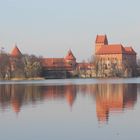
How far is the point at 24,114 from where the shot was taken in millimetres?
21219

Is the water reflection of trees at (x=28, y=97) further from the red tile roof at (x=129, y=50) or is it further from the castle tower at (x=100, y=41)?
the castle tower at (x=100, y=41)

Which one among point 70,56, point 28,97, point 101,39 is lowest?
point 28,97

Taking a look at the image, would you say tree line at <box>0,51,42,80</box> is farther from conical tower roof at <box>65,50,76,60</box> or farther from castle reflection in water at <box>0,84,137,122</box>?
castle reflection in water at <box>0,84,137,122</box>

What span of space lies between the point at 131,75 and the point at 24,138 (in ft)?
Result: 371

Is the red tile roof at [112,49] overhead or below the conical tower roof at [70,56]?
overhead

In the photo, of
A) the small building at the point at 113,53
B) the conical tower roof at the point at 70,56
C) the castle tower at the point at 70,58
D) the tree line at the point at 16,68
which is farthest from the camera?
the conical tower roof at the point at 70,56

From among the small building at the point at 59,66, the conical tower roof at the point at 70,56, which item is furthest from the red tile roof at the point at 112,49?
the small building at the point at 59,66

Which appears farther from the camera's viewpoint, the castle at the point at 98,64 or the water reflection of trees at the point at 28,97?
the castle at the point at 98,64

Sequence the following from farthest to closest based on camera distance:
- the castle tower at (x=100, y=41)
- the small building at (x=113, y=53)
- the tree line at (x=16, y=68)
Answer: the castle tower at (x=100, y=41), the small building at (x=113, y=53), the tree line at (x=16, y=68)

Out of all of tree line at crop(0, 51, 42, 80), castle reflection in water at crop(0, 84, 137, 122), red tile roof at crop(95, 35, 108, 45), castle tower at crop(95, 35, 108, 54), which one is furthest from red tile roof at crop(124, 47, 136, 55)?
castle reflection in water at crop(0, 84, 137, 122)

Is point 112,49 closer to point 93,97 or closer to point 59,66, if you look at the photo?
point 59,66

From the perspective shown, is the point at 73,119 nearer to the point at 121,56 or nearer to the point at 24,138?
the point at 24,138

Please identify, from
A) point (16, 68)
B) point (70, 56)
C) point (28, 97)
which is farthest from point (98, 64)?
point (28, 97)

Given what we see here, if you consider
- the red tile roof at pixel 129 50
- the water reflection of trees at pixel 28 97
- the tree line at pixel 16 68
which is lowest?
the water reflection of trees at pixel 28 97
